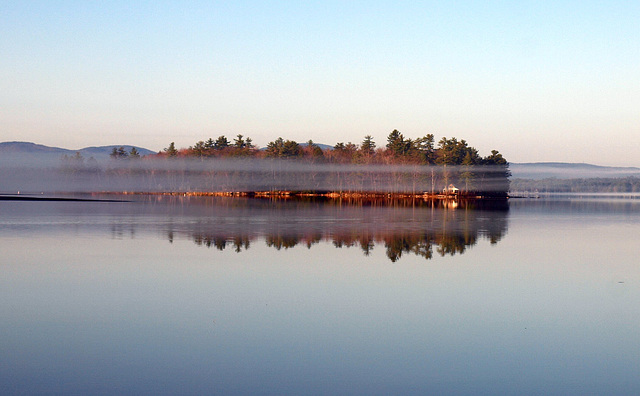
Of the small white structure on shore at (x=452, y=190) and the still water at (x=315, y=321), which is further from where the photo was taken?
the small white structure on shore at (x=452, y=190)

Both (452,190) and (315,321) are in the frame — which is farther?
(452,190)

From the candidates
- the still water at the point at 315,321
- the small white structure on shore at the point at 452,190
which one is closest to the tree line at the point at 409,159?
the small white structure on shore at the point at 452,190

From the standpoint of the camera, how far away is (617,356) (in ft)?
36.3

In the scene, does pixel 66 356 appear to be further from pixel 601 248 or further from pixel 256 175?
pixel 256 175

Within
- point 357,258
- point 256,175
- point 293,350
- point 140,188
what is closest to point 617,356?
point 293,350

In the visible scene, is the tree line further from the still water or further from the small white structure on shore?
the still water

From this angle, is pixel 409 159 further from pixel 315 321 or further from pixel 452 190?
pixel 315 321

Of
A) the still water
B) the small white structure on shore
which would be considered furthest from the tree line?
the still water

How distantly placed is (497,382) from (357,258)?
48.0ft

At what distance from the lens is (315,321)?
1338cm

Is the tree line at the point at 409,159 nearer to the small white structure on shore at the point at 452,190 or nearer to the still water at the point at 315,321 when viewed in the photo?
the small white structure on shore at the point at 452,190

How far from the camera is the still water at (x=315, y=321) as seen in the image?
9680mm

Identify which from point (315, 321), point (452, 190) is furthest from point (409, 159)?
point (315, 321)

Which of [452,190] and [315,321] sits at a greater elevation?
[315,321]
